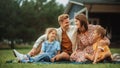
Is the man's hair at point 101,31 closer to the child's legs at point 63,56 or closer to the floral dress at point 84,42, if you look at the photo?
the floral dress at point 84,42

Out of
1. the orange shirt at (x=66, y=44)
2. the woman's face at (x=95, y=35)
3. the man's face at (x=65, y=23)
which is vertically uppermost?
the man's face at (x=65, y=23)

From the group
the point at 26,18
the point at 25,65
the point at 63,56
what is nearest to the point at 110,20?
the point at 63,56

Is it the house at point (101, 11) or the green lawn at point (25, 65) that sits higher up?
the house at point (101, 11)

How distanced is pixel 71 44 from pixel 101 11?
335 millimetres

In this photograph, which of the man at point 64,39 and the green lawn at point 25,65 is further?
the man at point 64,39

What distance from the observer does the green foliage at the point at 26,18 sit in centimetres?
873

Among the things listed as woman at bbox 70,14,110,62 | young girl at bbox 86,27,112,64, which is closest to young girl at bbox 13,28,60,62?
woman at bbox 70,14,110,62

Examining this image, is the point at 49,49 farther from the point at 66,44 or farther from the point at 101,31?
the point at 101,31

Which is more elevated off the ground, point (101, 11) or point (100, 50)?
point (101, 11)

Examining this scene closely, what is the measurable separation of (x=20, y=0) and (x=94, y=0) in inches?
21.8

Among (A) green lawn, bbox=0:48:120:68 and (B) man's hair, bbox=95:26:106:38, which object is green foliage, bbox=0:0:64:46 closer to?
(A) green lawn, bbox=0:48:120:68

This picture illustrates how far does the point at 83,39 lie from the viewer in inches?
347

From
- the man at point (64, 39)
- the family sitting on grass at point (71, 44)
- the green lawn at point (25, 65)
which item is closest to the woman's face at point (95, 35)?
the family sitting on grass at point (71, 44)

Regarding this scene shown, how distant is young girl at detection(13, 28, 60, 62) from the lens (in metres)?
8.73
